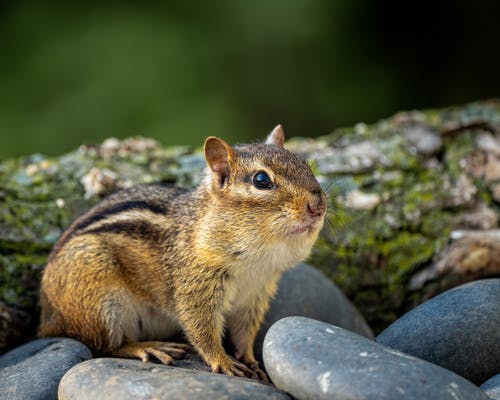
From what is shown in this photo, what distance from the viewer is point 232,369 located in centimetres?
349

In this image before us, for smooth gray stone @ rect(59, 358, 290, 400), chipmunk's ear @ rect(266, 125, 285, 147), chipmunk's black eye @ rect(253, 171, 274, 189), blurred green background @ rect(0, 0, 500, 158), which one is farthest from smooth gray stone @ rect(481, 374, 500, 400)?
blurred green background @ rect(0, 0, 500, 158)

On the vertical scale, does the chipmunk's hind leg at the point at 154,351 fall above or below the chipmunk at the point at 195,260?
below

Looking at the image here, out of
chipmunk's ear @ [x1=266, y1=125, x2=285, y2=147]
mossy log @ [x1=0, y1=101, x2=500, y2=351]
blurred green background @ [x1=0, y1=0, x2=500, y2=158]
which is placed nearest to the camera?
chipmunk's ear @ [x1=266, y1=125, x2=285, y2=147]

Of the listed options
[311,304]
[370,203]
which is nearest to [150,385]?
[311,304]

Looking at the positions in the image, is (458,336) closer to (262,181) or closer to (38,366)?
(262,181)

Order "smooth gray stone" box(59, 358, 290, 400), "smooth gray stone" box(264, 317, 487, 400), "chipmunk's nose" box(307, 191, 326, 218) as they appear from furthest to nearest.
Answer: "chipmunk's nose" box(307, 191, 326, 218), "smooth gray stone" box(59, 358, 290, 400), "smooth gray stone" box(264, 317, 487, 400)

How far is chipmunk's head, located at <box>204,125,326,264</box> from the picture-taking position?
10.9 ft

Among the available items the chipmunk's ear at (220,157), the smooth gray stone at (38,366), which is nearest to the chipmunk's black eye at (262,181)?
the chipmunk's ear at (220,157)

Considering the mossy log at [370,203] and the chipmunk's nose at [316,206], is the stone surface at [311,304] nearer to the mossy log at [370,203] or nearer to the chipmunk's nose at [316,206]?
the mossy log at [370,203]

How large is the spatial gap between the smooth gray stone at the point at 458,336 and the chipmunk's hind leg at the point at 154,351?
974 mm

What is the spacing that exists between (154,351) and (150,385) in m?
0.74

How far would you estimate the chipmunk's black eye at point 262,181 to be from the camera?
3.39 metres

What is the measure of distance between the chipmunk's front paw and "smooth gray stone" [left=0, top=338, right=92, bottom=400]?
0.61 meters

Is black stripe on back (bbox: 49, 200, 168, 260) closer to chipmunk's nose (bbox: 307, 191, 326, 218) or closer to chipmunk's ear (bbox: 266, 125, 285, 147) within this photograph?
chipmunk's ear (bbox: 266, 125, 285, 147)
